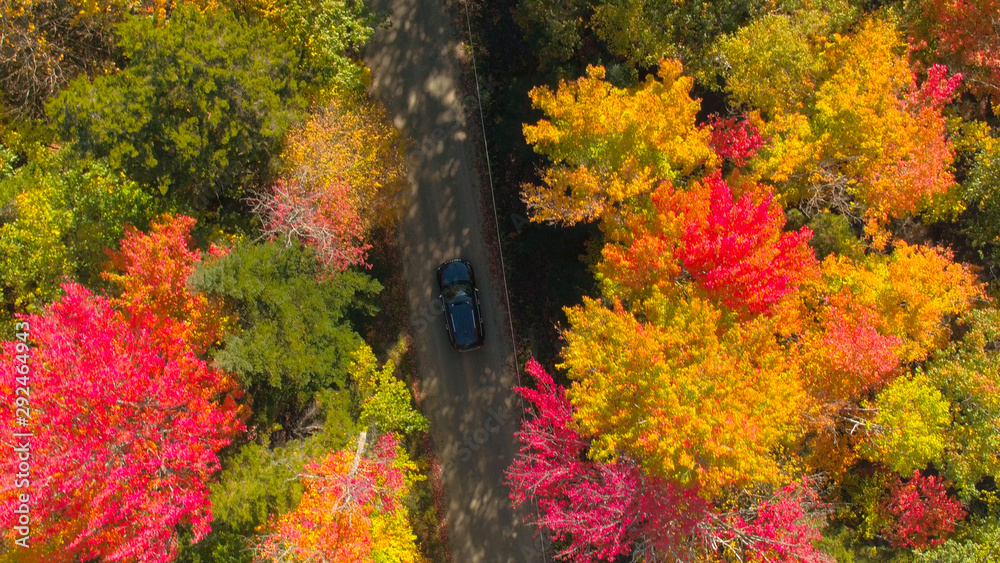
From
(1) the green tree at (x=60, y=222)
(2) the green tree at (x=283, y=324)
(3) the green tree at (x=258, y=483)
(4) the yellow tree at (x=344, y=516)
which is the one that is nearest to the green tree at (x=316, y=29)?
(2) the green tree at (x=283, y=324)

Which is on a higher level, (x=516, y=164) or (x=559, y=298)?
(x=516, y=164)

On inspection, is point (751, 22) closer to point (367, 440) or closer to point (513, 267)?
point (513, 267)

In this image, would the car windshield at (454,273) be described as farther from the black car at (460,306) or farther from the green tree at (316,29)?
the green tree at (316,29)

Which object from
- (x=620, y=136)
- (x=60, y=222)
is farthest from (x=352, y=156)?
(x=60, y=222)

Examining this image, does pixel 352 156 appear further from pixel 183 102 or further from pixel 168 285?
pixel 168 285

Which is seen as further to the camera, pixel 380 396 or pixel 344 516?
pixel 380 396

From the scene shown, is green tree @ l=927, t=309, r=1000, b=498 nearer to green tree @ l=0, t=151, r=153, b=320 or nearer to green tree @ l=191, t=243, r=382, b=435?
green tree @ l=191, t=243, r=382, b=435

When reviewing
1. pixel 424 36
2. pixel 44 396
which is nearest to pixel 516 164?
pixel 424 36
